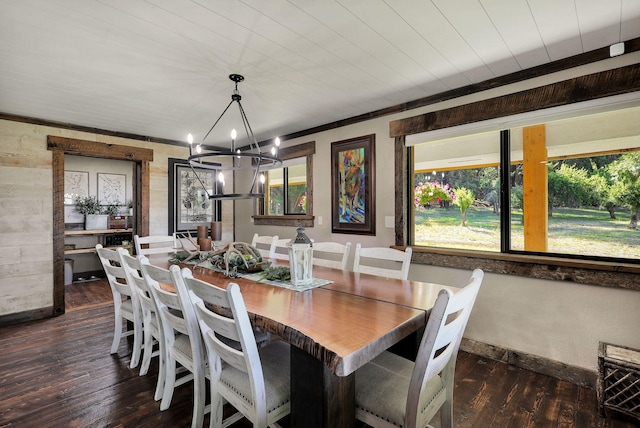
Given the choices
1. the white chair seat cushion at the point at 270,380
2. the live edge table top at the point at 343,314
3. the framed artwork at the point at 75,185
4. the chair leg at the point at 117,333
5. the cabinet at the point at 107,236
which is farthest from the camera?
the framed artwork at the point at 75,185

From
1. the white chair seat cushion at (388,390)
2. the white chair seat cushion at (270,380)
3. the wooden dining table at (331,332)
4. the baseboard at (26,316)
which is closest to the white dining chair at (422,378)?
the white chair seat cushion at (388,390)

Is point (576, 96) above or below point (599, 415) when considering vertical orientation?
above

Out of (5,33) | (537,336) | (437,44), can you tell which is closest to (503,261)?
(537,336)

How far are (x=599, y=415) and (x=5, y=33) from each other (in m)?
4.24

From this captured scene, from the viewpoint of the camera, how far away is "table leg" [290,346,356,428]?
3.88 feet

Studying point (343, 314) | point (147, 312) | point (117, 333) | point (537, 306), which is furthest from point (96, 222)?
point (537, 306)

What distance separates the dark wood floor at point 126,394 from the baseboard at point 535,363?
0.17 feet

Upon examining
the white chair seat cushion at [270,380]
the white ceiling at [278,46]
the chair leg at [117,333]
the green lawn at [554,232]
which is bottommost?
the chair leg at [117,333]

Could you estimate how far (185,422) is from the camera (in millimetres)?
1887

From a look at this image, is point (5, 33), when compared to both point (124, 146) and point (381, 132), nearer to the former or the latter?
point (124, 146)

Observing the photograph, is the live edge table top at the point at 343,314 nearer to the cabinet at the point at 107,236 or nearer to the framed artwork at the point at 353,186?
the framed artwork at the point at 353,186

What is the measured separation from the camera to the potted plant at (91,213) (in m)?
5.68

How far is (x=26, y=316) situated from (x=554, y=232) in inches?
214

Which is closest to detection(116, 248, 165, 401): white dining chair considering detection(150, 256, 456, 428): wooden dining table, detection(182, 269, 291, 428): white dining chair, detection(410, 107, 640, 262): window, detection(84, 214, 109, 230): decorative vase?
detection(182, 269, 291, 428): white dining chair
